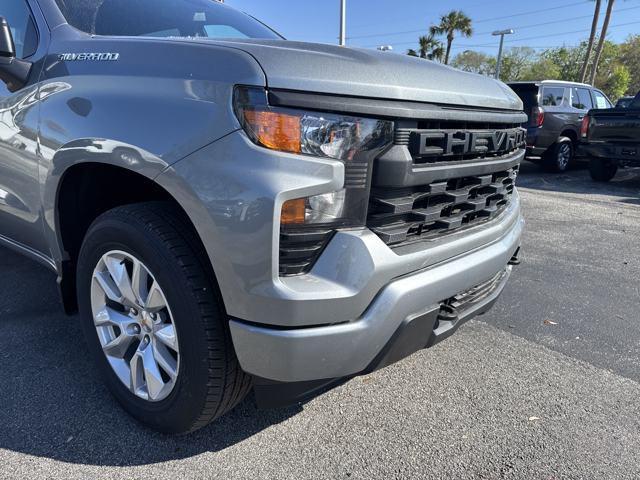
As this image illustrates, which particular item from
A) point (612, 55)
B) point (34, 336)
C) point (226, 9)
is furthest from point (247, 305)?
point (612, 55)

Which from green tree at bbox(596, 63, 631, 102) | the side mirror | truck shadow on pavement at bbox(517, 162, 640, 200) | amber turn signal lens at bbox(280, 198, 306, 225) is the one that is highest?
green tree at bbox(596, 63, 631, 102)

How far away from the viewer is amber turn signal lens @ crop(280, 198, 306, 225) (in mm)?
1447

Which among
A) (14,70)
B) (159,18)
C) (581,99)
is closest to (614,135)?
(581,99)

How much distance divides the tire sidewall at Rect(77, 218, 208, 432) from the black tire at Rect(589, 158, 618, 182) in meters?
9.49

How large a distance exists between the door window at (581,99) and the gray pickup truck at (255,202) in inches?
384

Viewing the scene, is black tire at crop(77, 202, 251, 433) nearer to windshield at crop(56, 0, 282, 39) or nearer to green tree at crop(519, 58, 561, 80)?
windshield at crop(56, 0, 282, 39)

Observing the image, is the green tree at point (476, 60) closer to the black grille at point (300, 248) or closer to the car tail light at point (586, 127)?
the car tail light at point (586, 127)

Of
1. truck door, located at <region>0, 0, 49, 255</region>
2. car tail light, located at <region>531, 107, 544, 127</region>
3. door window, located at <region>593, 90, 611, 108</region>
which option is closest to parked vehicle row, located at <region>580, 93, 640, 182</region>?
car tail light, located at <region>531, 107, 544, 127</region>

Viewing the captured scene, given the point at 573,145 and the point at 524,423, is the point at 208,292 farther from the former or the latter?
the point at 573,145

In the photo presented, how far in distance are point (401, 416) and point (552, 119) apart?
9388 millimetres

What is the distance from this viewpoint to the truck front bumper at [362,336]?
59.2 inches

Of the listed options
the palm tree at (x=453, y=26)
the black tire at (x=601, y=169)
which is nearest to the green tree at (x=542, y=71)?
the palm tree at (x=453, y=26)

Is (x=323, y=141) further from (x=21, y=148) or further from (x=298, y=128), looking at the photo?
(x=21, y=148)

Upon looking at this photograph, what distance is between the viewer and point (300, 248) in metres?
1.49
